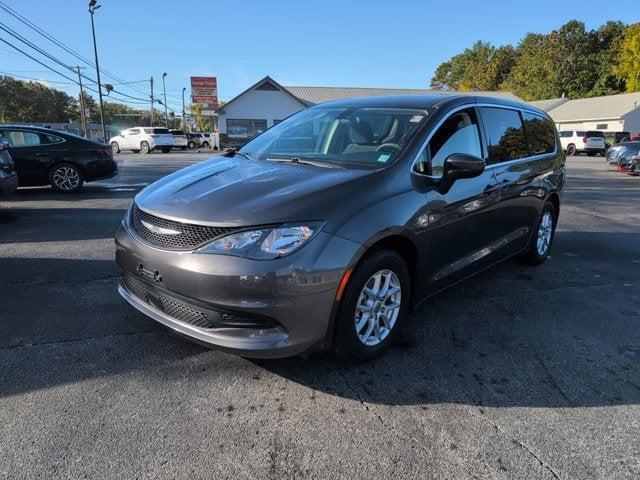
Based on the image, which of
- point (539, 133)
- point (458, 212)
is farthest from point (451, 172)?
point (539, 133)

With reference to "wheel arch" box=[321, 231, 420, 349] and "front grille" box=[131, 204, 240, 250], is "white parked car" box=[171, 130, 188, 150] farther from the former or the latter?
"wheel arch" box=[321, 231, 420, 349]

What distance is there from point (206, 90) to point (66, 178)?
47.8m

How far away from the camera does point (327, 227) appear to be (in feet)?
9.20

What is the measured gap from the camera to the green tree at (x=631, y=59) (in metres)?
59.8

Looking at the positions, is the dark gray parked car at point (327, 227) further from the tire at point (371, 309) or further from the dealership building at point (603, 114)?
the dealership building at point (603, 114)

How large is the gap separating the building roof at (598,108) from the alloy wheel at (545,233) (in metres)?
49.7

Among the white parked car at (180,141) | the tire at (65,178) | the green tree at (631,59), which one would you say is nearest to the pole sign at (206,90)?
the white parked car at (180,141)

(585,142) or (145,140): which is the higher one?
(585,142)

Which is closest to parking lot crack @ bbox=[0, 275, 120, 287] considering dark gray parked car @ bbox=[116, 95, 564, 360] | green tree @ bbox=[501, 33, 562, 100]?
dark gray parked car @ bbox=[116, 95, 564, 360]

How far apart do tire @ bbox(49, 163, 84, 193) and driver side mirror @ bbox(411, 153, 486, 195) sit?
9106mm

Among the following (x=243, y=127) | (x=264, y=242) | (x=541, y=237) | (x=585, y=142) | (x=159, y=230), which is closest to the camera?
(x=264, y=242)

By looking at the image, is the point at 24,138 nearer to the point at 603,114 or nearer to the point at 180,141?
the point at 180,141

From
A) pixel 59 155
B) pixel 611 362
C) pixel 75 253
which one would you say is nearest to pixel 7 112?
pixel 59 155

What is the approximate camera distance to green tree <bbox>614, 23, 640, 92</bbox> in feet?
196
